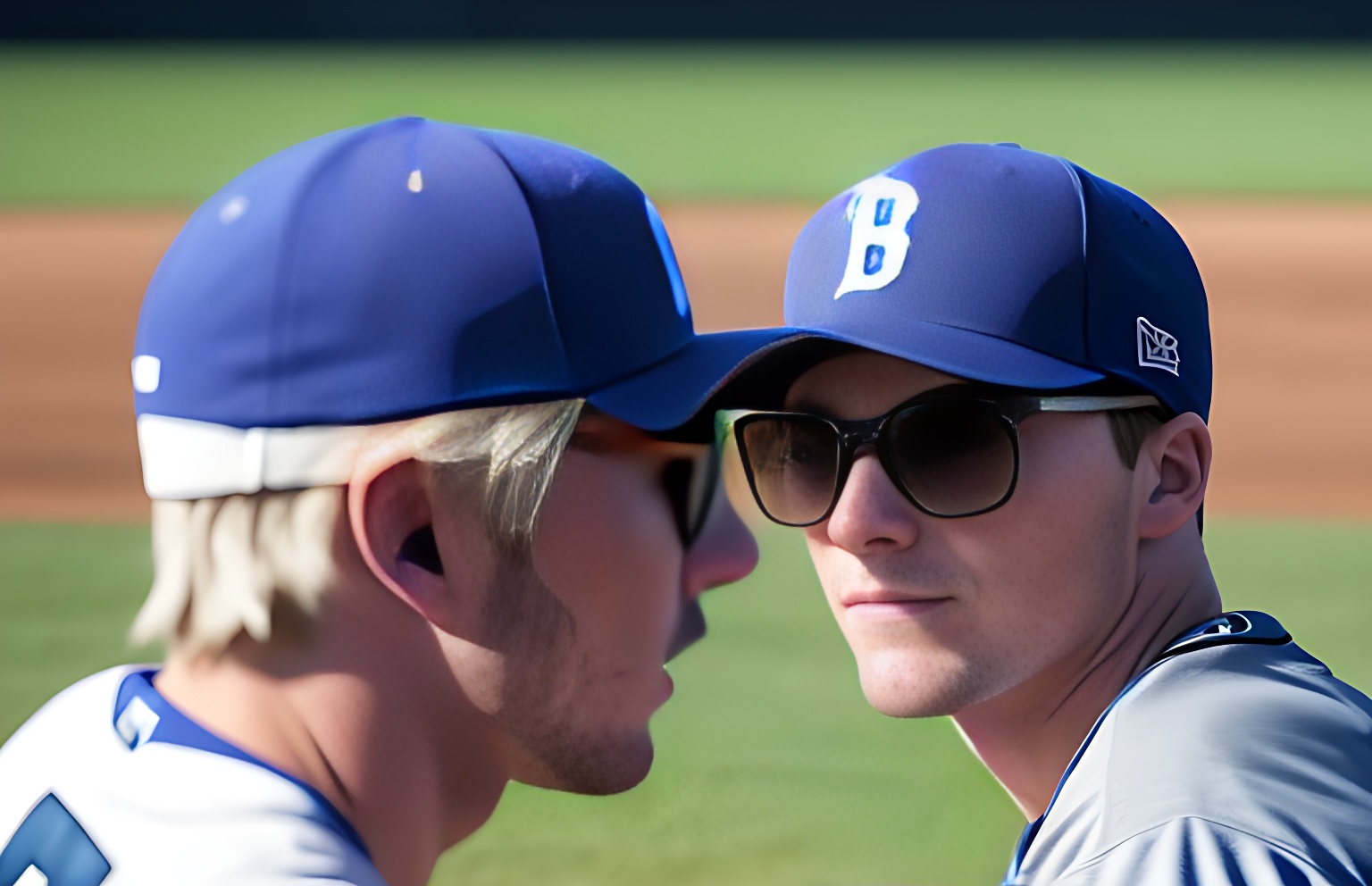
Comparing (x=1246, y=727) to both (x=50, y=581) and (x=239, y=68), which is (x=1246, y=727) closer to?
(x=50, y=581)

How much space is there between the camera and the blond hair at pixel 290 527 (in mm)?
1463

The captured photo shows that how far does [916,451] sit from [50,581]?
4714 millimetres

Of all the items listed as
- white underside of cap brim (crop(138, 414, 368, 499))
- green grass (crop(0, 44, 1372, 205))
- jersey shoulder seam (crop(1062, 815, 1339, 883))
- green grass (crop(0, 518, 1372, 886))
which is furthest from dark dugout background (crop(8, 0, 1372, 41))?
jersey shoulder seam (crop(1062, 815, 1339, 883))

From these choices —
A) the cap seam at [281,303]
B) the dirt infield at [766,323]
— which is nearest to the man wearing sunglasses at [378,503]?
the cap seam at [281,303]

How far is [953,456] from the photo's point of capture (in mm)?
1856

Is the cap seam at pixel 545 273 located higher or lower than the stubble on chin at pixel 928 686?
higher

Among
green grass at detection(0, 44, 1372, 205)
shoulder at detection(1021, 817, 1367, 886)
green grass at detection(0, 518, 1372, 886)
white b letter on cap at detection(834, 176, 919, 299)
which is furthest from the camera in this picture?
green grass at detection(0, 44, 1372, 205)

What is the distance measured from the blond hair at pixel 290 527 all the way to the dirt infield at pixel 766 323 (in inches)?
214

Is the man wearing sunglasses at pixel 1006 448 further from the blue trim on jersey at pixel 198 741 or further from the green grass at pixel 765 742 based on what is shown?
the green grass at pixel 765 742

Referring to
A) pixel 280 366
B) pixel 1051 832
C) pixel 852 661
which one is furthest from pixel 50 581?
pixel 1051 832

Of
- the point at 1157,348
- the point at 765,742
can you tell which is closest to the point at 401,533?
the point at 1157,348

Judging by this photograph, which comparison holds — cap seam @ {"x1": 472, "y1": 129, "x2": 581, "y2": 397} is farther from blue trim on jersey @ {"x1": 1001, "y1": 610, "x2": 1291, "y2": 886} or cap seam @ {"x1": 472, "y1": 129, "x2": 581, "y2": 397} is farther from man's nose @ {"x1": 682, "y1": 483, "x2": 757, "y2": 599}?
blue trim on jersey @ {"x1": 1001, "y1": 610, "x2": 1291, "y2": 886}

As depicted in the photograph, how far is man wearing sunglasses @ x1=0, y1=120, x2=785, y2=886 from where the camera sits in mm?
1461

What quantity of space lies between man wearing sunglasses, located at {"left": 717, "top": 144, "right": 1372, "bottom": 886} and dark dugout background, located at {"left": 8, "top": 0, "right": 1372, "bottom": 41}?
16.8m
